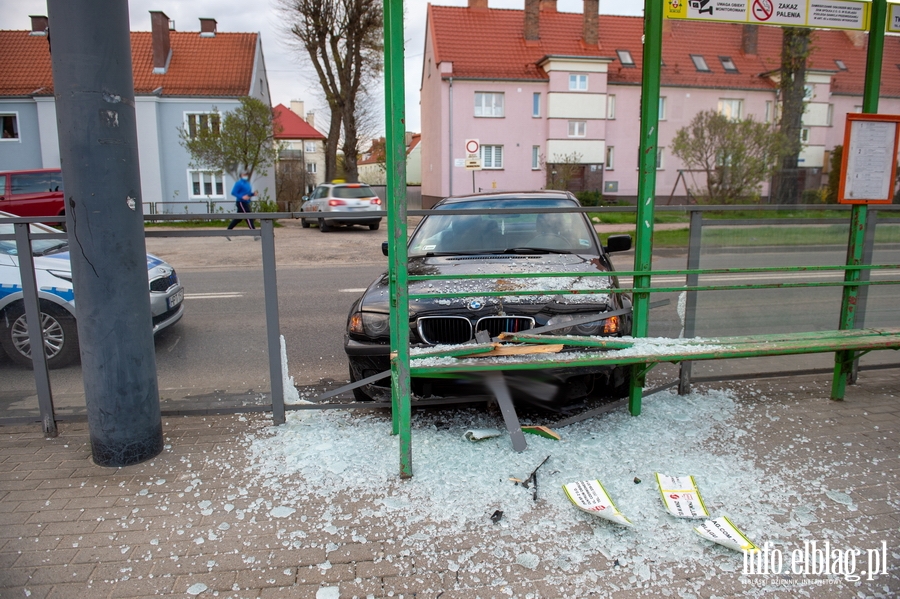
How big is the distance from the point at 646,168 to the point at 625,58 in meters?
34.5

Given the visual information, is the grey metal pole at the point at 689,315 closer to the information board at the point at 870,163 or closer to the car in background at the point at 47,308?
the information board at the point at 870,163

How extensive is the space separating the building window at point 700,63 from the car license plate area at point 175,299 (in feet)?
41.4

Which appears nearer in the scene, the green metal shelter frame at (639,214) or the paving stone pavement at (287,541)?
the paving stone pavement at (287,541)

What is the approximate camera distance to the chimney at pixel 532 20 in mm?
34375

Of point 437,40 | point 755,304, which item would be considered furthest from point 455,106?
point 755,304

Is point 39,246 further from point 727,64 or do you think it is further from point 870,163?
point 727,64

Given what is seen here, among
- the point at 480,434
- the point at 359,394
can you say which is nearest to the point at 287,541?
the point at 480,434

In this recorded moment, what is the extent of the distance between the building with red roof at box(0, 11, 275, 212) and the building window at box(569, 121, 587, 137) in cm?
1678

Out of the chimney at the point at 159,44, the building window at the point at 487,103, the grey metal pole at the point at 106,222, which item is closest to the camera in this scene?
the grey metal pole at the point at 106,222

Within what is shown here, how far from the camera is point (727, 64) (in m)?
14.9

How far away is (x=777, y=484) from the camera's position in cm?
332

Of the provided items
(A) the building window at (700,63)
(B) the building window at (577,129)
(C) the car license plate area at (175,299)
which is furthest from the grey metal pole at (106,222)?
(B) the building window at (577,129)

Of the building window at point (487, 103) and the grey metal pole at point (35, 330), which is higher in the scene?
the building window at point (487, 103)

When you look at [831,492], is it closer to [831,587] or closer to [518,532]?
[831,587]
